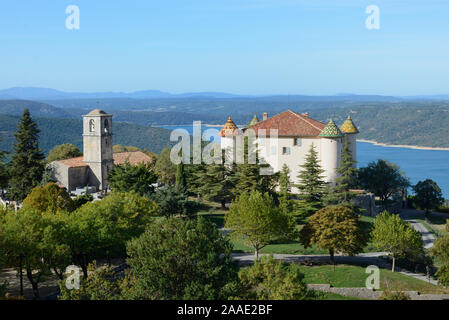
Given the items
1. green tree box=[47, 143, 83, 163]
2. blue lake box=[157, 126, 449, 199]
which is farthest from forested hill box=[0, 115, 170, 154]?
green tree box=[47, 143, 83, 163]

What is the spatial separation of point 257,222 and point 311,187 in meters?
11.7

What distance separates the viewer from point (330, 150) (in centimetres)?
4456

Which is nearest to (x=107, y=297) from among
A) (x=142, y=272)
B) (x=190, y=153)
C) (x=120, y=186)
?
(x=142, y=272)

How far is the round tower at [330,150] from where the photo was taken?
146ft

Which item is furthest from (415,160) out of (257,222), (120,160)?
(257,222)

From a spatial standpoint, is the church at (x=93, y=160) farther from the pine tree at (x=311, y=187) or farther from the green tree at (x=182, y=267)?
the green tree at (x=182, y=267)

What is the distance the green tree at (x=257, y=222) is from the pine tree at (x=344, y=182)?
31.5ft

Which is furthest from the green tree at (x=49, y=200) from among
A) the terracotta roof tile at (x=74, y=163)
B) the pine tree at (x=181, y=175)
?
the terracotta roof tile at (x=74, y=163)

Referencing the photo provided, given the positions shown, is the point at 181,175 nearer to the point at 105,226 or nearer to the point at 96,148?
the point at 96,148

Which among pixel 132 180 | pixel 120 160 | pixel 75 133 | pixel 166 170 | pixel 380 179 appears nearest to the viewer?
A: pixel 132 180

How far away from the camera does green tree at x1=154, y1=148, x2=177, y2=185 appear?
5219 cm

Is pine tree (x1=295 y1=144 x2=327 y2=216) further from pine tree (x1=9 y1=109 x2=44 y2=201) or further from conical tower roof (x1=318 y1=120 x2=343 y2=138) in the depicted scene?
pine tree (x1=9 y1=109 x2=44 y2=201)

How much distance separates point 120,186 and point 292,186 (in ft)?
45.6
